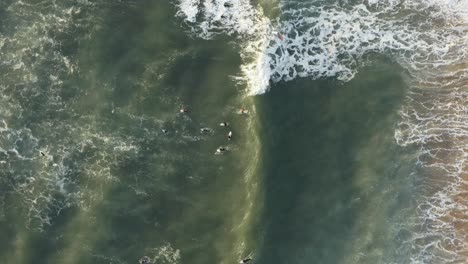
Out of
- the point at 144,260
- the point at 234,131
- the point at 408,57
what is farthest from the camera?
the point at 408,57

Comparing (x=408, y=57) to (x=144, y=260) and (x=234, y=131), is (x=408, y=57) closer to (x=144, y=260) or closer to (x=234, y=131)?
(x=234, y=131)

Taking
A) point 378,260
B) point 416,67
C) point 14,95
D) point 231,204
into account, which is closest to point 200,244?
point 231,204

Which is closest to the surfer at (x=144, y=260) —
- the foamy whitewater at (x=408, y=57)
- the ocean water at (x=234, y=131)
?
the ocean water at (x=234, y=131)

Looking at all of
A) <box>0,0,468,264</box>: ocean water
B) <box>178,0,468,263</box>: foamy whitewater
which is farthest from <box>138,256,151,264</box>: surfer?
<box>178,0,468,263</box>: foamy whitewater

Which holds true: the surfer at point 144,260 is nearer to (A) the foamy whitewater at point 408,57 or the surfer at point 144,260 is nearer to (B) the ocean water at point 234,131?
(B) the ocean water at point 234,131

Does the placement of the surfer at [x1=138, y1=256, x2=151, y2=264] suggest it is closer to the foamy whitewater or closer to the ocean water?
the ocean water

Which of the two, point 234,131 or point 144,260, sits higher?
point 234,131

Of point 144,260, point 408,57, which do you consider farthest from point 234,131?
point 408,57
